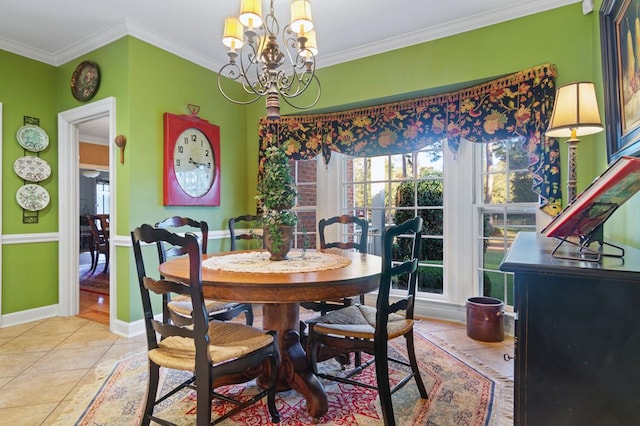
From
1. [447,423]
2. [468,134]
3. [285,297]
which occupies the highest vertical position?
[468,134]

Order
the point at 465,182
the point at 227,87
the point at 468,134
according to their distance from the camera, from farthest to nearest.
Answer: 1. the point at 227,87
2. the point at 465,182
3. the point at 468,134

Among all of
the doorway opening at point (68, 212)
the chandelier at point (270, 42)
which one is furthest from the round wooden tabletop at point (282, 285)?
the doorway opening at point (68, 212)

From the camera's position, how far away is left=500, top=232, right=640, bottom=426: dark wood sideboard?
851mm

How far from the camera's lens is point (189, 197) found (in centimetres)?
359

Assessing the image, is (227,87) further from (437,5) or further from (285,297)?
(285,297)

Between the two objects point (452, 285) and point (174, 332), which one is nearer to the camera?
point (174, 332)

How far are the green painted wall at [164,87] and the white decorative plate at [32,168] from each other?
0.07 meters

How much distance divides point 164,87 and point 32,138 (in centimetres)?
140

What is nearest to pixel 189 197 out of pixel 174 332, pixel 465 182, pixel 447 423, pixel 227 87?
pixel 227 87

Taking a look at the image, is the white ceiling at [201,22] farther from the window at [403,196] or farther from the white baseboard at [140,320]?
the white baseboard at [140,320]

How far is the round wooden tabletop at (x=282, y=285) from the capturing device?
5.04ft

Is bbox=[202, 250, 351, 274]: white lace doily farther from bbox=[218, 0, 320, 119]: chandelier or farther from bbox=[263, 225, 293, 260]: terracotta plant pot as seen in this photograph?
bbox=[218, 0, 320, 119]: chandelier

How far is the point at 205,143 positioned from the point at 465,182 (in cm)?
257

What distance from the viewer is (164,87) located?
340 cm
